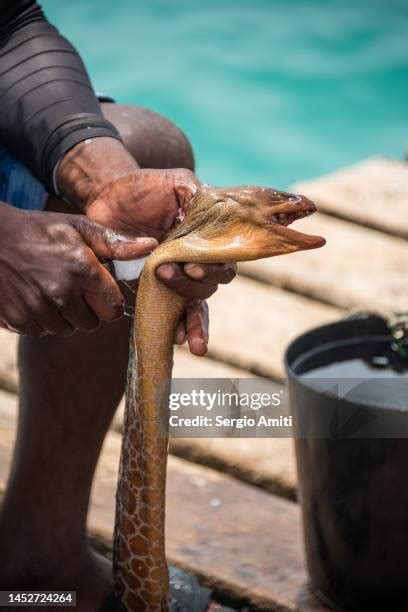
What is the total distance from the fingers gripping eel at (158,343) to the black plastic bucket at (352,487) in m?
0.37

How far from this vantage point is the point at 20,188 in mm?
2070

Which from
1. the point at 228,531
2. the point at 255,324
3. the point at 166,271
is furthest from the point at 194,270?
the point at 255,324

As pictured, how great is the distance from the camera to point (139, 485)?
1710 mm

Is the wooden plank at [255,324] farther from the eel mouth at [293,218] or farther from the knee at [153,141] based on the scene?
the eel mouth at [293,218]

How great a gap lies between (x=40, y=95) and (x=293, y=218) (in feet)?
2.31

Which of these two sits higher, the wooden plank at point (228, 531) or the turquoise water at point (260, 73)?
the turquoise water at point (260, 73)

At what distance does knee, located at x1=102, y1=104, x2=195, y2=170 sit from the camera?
2.08m

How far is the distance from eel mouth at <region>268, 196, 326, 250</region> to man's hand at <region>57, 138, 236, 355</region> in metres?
0.11

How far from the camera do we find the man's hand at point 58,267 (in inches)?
62.7

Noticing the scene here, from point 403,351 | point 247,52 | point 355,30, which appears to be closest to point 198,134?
point 247,52

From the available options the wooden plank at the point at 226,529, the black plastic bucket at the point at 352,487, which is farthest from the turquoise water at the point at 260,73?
the black plastic bucket at the point at 352,487

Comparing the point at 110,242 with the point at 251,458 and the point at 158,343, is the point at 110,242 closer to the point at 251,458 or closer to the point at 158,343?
the point at 158,343

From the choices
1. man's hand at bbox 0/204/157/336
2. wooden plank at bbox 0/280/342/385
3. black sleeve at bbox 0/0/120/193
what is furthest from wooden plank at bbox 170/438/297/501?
man's hand at bbox 0/204/157/336

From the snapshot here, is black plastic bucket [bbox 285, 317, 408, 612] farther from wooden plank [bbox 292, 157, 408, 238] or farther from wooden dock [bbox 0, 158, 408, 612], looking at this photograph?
wooden plank [bbox 292, 157, 408, 238]
